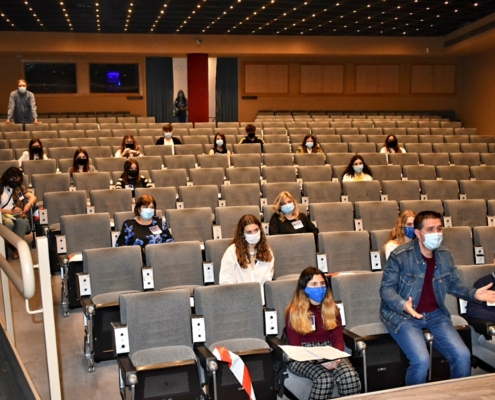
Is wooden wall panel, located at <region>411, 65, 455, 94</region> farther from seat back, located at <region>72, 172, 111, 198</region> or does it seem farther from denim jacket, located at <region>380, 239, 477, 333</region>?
denim jacket, located at <region>380, 239, 477, 333</region>

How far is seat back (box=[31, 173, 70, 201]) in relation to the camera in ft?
22.4

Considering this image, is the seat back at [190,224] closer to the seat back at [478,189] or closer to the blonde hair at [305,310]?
the blonde hair at [305,310]

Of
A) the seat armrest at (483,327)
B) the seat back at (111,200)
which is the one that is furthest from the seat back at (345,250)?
the seat back at (111,200)

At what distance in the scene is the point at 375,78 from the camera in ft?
57.0

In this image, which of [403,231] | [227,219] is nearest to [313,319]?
[403,231]

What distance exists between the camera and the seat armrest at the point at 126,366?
10.2 ft

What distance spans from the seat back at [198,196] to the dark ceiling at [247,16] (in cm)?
581

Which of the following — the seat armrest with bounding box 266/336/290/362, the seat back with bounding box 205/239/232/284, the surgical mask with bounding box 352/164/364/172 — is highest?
the surgical mask with bounding box 352/164/364/172

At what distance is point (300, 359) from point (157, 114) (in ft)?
51.1

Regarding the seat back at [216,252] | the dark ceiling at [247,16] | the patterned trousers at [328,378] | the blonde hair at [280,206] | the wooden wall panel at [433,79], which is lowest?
the patterned trousers at [328,378]

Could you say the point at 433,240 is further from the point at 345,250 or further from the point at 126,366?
the point at 126,366

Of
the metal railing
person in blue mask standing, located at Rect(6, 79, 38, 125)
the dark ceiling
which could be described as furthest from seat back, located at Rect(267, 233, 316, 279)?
the dark ceiling

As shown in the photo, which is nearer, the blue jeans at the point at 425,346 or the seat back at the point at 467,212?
the blue jeans at the point at 425,346

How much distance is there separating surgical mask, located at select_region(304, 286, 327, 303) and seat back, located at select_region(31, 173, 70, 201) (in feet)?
13.4
